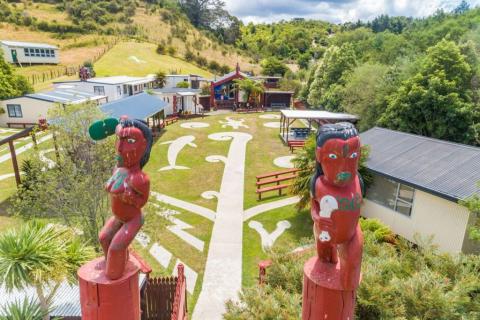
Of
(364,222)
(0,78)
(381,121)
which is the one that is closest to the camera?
(364,222)

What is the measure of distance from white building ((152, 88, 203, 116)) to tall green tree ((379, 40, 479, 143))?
26.2 metres

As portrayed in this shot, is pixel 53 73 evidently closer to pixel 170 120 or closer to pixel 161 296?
pixel 170 120

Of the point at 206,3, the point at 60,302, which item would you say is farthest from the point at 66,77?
the point at 206,3

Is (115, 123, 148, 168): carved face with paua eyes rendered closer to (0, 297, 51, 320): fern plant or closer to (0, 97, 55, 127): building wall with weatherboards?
(0, 297, 51, 320): fern plant

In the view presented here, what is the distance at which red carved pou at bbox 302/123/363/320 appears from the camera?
357 centimetres

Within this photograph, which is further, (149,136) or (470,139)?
(470,139)

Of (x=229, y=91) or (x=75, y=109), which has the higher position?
(x=75, y=109)

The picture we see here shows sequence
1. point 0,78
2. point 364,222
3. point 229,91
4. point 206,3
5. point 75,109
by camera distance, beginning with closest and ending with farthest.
→ point 75,109 < point 364,222 < point 0,78 < point 229,91 < point 206,3

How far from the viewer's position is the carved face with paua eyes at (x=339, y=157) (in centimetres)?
352

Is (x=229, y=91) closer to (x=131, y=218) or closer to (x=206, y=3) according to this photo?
(x=131, y=218)

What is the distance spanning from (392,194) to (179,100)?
107ft

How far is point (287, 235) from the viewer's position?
15.7m

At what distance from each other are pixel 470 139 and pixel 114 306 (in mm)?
24596

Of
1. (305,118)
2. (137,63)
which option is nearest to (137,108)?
(305,118)
